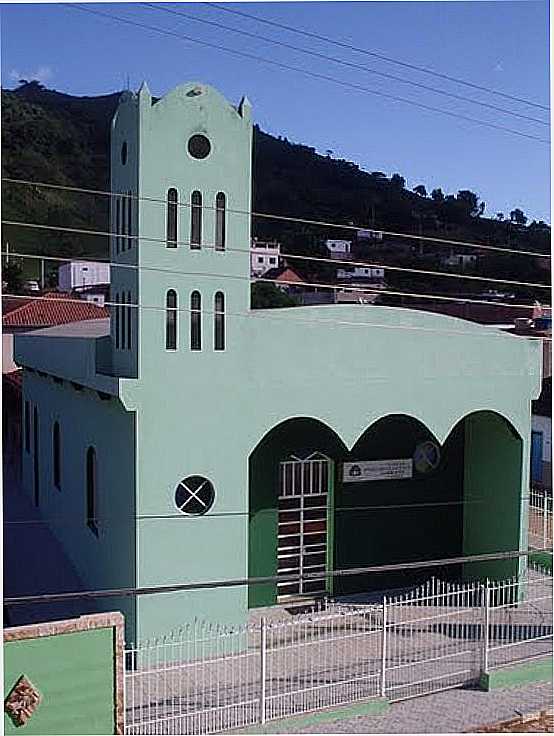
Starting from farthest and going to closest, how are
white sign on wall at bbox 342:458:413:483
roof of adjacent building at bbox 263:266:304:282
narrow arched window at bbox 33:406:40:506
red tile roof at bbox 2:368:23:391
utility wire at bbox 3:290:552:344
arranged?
red tile roof at bbox 2:368:23:391
narrow arched window at bbox 33:406:40:506
white sign on wall at bbox 342:458:413:483
roof of adjacent building at bbox 263:266:304:282
utility wire at bbox 3:290:552:344

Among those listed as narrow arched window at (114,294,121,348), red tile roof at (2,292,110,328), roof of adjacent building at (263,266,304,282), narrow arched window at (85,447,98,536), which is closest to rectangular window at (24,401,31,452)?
red tile roof at (2,292,110,328)

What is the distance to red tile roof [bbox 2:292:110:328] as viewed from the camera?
4943 mm

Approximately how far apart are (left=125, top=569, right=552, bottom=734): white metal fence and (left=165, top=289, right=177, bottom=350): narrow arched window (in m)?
1.09

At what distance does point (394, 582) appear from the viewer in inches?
189

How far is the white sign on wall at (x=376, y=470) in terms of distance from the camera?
4676 millimetres

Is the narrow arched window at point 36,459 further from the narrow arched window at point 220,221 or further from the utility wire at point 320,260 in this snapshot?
the narrow arched window at point 220,221

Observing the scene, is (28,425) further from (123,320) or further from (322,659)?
(322,659)

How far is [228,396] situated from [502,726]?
1.54 meters

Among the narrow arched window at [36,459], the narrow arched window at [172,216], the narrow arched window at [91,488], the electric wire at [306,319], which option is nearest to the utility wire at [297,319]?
the electric wire at [306,319]

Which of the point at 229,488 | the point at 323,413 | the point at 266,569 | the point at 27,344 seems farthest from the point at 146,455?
the point at 27,344

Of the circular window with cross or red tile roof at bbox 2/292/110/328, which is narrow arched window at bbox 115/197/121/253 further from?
the circular window with cross

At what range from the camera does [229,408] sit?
3844mm

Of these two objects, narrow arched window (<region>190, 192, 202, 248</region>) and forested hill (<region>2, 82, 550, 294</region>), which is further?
narrow arched window (<region>190, 192, 202, 248</region>)

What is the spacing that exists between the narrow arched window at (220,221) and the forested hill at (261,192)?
0.46ft
